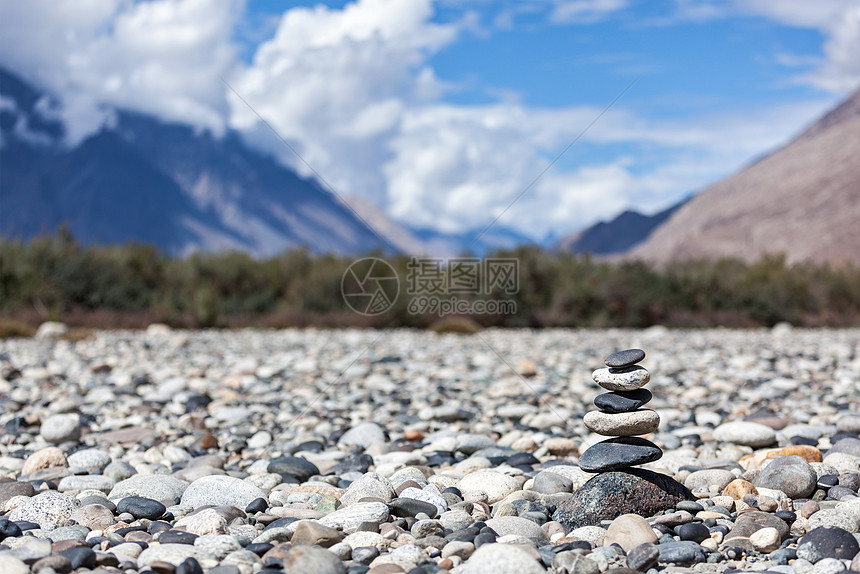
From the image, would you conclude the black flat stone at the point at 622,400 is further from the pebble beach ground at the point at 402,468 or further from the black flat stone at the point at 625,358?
the pebble beach ground at the point at 402,468

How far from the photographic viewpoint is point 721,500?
284 cm

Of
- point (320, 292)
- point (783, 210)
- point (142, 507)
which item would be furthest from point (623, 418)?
point (783, 210)

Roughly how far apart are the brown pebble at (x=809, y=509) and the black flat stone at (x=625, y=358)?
85 centimetres

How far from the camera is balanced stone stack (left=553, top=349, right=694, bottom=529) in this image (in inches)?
105

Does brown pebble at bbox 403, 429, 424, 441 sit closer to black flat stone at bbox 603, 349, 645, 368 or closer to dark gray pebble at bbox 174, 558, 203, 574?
black flat stone at bbox 603, 349, 645, 368

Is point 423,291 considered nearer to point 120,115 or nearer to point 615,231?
point 615,231

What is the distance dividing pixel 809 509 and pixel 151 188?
16708cm

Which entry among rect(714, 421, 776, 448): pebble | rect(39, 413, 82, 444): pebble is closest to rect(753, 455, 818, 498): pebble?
rect(714, 421, 776, 448): pebble

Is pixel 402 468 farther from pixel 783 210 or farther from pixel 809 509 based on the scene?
pixel 783 210

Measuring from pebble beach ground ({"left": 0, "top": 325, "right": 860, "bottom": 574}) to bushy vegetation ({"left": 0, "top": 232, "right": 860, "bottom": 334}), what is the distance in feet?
19.7

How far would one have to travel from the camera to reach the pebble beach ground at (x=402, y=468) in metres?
2.29

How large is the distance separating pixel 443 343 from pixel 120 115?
187148 millimetres

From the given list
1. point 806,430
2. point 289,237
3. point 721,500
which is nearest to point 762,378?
point 806,430

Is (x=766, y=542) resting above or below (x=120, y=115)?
below
